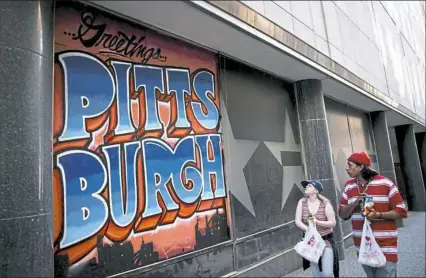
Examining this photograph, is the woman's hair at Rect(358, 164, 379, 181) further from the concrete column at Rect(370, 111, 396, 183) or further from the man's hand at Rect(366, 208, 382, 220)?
the concrete column at Rect(370, 111, 396, 183)

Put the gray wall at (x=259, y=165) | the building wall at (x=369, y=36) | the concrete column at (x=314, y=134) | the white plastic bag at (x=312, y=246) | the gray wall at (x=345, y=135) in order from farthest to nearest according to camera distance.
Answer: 1. the gray wall at (x=345, y=135)
2. the concrete column at (x=314, y=134)
3. the building wall at (x=369, y=36)
4. the gray wall at (x=259, y=165)
5. the white plastic bag at (x=312, y=246)

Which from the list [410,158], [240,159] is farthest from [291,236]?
[410,158]

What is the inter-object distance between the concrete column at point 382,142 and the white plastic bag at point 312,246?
30.1ft

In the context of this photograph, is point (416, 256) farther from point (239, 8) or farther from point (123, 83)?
point (123, 83)

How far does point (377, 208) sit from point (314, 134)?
4.07 metres

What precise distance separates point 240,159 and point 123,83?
2498 mm

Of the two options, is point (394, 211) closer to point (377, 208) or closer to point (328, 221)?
point (377, 208)

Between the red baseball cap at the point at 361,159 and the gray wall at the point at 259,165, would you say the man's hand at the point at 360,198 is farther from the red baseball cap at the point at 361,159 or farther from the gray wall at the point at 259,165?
the gray wall at the point at 259,165

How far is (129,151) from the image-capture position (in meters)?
3.83

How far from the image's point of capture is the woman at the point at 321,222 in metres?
3.86

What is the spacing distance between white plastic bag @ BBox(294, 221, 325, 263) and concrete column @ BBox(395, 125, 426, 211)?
44.7 feet

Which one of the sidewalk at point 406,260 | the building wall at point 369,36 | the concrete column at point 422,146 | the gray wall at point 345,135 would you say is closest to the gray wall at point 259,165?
the sidewalk at point 406,260

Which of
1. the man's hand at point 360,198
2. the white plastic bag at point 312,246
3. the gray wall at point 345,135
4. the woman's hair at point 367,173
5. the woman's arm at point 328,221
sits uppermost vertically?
the gray wall at point 345,135

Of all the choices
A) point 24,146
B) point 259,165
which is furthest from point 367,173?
point 24,146
